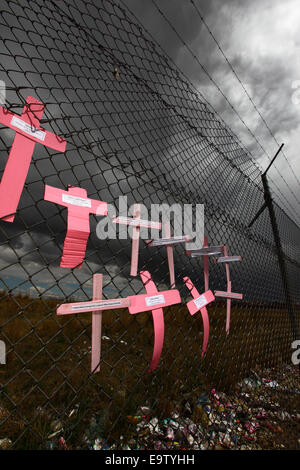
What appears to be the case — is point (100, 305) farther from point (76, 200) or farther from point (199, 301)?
point (199, 301)

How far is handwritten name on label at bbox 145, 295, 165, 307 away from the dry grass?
0.16 meters

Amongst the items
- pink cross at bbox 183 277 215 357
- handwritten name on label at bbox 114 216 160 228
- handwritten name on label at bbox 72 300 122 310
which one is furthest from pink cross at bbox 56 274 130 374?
pink cross at bbox 183 277 215 357

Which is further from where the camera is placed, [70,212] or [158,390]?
[158,390]

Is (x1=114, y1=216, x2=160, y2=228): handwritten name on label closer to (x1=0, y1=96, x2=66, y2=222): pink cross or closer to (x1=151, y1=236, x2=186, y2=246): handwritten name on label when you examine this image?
(x1=151, y1=236, x2=186, y2=246): handwritten name on label

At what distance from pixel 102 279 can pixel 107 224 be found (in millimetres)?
340

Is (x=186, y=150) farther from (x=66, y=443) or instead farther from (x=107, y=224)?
(x=66, y=443)

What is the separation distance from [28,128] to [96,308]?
3.22 ft

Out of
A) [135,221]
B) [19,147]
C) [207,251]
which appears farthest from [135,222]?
[207,251]

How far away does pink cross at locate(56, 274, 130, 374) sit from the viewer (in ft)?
3.96

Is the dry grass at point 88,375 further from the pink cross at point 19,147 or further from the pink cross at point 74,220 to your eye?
the pink cross at point 19,147
